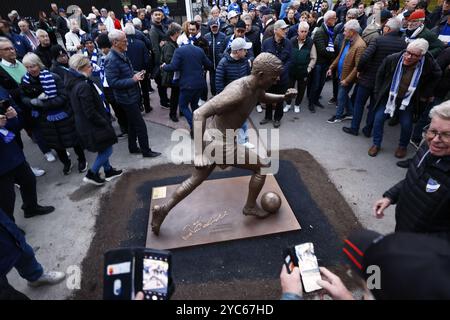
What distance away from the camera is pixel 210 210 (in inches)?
165

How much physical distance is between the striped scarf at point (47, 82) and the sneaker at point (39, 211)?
178cm

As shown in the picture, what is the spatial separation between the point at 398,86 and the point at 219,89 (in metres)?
3.24

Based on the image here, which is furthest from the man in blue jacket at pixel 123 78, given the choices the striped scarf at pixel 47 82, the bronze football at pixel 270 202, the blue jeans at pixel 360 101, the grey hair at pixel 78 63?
the blue jeans at pixel 360 101

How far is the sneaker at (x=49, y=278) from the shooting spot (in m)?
3.28

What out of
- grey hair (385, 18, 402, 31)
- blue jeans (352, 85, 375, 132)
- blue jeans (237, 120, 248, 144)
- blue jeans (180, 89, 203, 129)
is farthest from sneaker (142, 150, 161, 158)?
grey hair (385, 18, 402, 31)

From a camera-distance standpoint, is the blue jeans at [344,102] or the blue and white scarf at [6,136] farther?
the blue jeans at [344,102]

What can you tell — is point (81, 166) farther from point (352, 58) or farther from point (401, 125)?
point (401, 125)

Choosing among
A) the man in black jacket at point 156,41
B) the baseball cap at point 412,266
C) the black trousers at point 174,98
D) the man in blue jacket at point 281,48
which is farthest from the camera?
the man in black jacket at point 156,41

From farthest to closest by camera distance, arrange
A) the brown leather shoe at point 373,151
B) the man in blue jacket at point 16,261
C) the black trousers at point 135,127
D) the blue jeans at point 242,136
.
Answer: the blue jeans at point 242,136
the brown leather shoe at point 373,151
the black trousers at point 135,127
the man in blue jacket at point 16,261

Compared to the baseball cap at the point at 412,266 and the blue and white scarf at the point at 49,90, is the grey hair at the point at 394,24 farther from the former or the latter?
the blue and white scarf at the point at 49,90

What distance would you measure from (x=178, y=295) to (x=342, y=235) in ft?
7.25

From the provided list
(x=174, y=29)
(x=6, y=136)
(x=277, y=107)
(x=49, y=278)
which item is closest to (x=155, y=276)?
(x=49, y=278)

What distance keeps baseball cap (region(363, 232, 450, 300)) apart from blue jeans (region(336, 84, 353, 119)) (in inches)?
232

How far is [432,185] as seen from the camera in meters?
2.38
